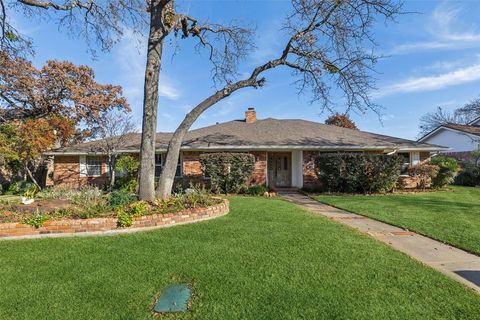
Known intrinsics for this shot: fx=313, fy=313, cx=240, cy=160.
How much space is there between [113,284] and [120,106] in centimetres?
2091

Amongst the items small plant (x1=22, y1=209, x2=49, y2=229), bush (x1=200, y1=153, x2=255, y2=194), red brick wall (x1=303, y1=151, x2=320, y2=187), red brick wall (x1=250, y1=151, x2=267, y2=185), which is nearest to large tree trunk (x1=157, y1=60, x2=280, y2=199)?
small plant (x1=22, y1=209, x2=49, y2=229)

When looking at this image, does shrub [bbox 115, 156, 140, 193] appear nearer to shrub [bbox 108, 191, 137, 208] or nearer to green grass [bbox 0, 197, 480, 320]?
shrub [bbox 108, 191, 137, 208]

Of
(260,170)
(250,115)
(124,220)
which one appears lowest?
(124,220)

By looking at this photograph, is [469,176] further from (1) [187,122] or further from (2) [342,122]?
(1) [187,122]

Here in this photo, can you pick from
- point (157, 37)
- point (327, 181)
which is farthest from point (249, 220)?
point (327, 181)

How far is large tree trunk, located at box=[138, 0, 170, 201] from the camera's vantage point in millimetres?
8641

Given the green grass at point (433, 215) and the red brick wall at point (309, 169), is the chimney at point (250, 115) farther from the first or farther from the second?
the green grass at point (433, 215)

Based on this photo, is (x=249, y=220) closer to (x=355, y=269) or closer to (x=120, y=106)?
(x=355, y=269)

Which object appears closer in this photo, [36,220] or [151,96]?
[36,220]

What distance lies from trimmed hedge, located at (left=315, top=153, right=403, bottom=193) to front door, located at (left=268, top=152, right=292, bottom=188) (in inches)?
131

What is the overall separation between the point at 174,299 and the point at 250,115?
19.1 metres

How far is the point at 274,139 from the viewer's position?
691 inches

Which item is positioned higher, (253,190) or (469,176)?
(469,176)

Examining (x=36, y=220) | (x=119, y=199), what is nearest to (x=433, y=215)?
(x=119, y=199)
